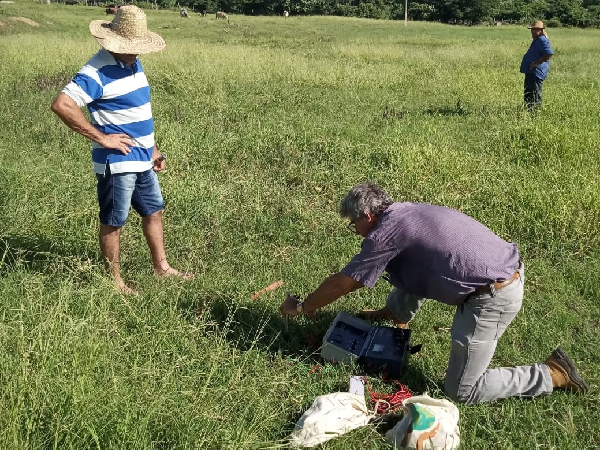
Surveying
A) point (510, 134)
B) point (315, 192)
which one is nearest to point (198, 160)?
point (315, 192)

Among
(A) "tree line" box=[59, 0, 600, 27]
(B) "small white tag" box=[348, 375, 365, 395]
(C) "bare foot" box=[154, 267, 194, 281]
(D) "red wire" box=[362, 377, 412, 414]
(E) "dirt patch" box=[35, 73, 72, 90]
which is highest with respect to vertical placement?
(A) "tree line" box=[59, 0, 600, 27]

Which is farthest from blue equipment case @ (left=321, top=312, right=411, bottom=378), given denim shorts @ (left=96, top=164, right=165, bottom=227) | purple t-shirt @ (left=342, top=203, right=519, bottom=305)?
denim shorts @ (left=96, top=164, right=165, bottom=227)

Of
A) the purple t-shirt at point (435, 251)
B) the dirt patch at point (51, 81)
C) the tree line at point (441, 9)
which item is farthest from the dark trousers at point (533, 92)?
the tree line at point (441, 9)

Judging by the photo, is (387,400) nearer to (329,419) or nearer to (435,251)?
(329,419)

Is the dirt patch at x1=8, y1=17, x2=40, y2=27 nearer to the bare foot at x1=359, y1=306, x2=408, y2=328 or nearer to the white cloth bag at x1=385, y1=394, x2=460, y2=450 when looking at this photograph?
the bare foot at x1=359, y1=306, x2=408, y2=328

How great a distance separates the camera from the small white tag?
304 centimetres

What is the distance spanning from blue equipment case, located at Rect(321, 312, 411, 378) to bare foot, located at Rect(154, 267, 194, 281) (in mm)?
1244

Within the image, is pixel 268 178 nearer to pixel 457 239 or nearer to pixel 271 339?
pixel 271 339

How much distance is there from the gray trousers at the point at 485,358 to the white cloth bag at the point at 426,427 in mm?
290

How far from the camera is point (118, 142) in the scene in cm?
368

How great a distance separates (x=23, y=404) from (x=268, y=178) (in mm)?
4295

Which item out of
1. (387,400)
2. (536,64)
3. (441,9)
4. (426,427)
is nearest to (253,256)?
(387,400)

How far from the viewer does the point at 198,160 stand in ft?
22.2

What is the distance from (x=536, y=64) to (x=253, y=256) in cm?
712
